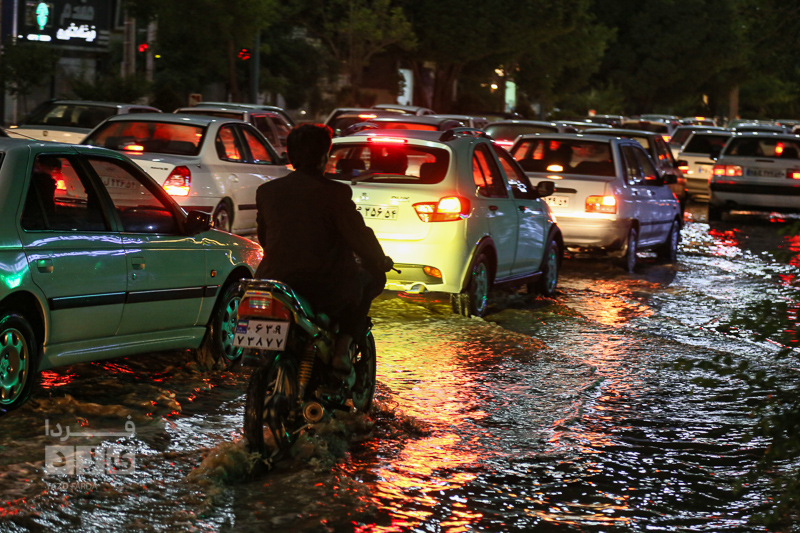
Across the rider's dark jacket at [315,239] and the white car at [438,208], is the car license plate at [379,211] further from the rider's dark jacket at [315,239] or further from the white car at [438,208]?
the rider's dark jacket at [315,239]

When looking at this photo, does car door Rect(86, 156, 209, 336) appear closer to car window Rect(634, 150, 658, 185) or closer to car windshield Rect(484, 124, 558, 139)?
car window Rect(634, 150, 658, 185)

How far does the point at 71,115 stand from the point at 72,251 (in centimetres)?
1436

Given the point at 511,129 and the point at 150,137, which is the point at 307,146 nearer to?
the point at 150,137

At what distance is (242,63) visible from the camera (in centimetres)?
4416

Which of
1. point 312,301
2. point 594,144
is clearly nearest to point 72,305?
point 312,301

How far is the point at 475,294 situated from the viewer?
11.0m

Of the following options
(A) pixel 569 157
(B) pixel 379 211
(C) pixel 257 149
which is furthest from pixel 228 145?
(B) pixel 379 211

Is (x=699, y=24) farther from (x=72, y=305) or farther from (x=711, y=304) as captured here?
(x=72, y=305)

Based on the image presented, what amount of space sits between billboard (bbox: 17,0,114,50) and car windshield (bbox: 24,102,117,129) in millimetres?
18038

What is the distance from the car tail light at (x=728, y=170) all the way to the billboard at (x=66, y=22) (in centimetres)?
2321

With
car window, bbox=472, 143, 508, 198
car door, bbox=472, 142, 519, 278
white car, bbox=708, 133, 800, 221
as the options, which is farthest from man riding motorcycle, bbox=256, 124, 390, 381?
white car, bbox=708, 133, 800, 221

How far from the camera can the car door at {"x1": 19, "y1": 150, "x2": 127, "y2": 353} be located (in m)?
6.66

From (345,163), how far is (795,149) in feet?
48.0

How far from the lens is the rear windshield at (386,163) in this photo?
35.4 feet
